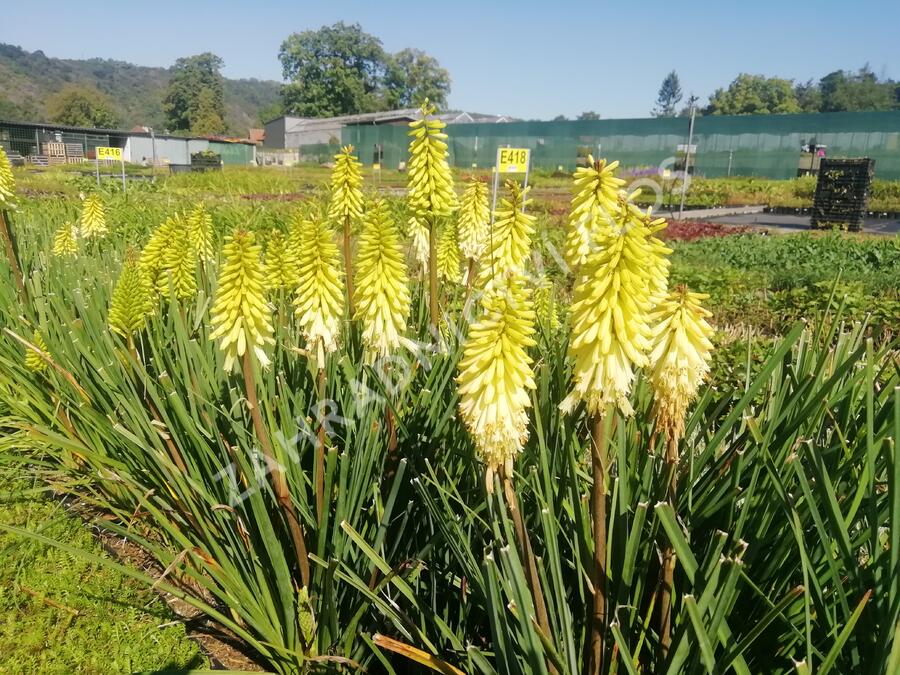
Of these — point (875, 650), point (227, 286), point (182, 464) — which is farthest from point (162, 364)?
point (875, 650)

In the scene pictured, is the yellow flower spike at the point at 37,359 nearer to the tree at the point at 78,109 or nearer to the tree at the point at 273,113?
the tree at the point at 78,109

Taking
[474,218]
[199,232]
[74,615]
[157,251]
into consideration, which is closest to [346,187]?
[474,218]

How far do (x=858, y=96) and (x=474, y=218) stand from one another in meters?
132

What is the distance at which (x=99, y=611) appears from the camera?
291cm

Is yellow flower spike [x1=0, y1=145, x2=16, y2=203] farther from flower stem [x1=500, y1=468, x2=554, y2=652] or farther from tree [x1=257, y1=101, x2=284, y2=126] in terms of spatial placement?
tree [x1=257, y1=101, x2=284, y2=126]

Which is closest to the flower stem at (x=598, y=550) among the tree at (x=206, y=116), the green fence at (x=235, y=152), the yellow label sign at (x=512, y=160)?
the yellow label sign at (x=512, y=160)

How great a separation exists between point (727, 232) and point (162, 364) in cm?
1601

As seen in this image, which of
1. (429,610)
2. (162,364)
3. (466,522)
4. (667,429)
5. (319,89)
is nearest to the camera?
(667,429)

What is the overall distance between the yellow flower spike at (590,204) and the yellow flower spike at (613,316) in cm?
35

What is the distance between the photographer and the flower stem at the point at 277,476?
2.01m

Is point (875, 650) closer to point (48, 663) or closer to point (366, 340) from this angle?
point (366, 340)

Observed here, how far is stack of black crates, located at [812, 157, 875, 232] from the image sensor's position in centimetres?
1966

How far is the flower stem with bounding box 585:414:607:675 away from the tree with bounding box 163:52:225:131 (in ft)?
373

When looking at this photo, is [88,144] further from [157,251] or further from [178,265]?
[178,265]
